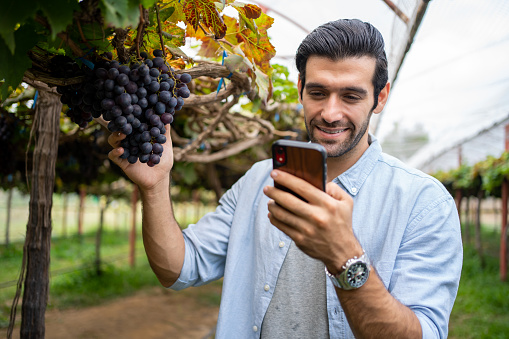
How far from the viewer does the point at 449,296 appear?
1.31 meters

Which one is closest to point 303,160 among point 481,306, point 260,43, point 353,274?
point 353,274

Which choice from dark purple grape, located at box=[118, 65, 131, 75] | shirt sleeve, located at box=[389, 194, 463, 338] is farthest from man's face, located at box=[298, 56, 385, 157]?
dark purple grape, located at box=[118, 65, 131, 75]

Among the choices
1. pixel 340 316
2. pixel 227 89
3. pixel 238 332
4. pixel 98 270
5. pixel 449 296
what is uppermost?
pixel 227 89

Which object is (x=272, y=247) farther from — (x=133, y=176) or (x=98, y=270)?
(x=98, y=270)

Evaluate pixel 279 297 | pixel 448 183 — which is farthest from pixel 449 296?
pixel 448 183

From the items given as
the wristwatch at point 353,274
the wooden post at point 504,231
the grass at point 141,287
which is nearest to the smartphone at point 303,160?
the wristwatch at point 353,274

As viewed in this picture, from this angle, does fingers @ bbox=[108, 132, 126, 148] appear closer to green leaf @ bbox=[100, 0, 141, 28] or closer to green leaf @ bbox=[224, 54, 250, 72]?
green leaf @ bbox=[100, 0, 141, 28]

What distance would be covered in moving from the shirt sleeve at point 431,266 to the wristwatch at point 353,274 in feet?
0.95

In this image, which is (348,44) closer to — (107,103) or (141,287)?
(107,103)

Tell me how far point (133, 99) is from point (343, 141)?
0.80 meters

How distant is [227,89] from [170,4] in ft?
2.24

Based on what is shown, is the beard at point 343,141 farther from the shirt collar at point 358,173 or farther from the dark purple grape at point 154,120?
the dark purple grape at point 154,120

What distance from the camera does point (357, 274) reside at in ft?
3.48

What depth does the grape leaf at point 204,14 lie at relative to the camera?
1182 mm
